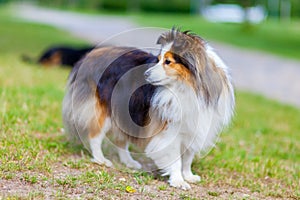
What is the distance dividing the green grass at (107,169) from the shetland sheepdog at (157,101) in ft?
0.79

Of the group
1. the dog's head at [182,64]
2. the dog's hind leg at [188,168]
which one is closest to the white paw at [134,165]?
the dog's hind leg at [188,168]

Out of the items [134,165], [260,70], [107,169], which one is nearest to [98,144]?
[107,169]

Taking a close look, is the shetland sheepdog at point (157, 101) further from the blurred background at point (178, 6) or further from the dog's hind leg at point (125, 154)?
the blurred background at point (178, 6)

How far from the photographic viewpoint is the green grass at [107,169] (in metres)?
4.05

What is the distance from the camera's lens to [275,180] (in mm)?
5016

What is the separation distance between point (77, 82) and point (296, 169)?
2.45 metres

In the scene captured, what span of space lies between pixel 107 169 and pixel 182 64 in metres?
1.26

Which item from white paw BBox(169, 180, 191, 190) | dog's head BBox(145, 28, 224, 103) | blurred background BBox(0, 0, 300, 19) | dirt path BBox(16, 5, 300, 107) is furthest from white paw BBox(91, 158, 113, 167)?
blurred background BBox(0, 0, 300, 19)

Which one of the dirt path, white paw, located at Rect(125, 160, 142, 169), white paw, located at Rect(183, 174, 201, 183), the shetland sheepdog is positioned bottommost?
the dirt path

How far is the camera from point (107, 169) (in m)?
4.64

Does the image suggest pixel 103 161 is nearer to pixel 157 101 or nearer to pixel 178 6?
pixel 157 101

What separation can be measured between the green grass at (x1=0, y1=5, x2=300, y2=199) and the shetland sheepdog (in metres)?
0.24

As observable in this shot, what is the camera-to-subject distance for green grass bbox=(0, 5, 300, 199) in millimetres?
4051

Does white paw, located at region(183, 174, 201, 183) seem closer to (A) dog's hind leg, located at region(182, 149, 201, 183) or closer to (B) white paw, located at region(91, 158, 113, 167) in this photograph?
(A) dog's hind leg, located at region(182, 149, 201, 183)
